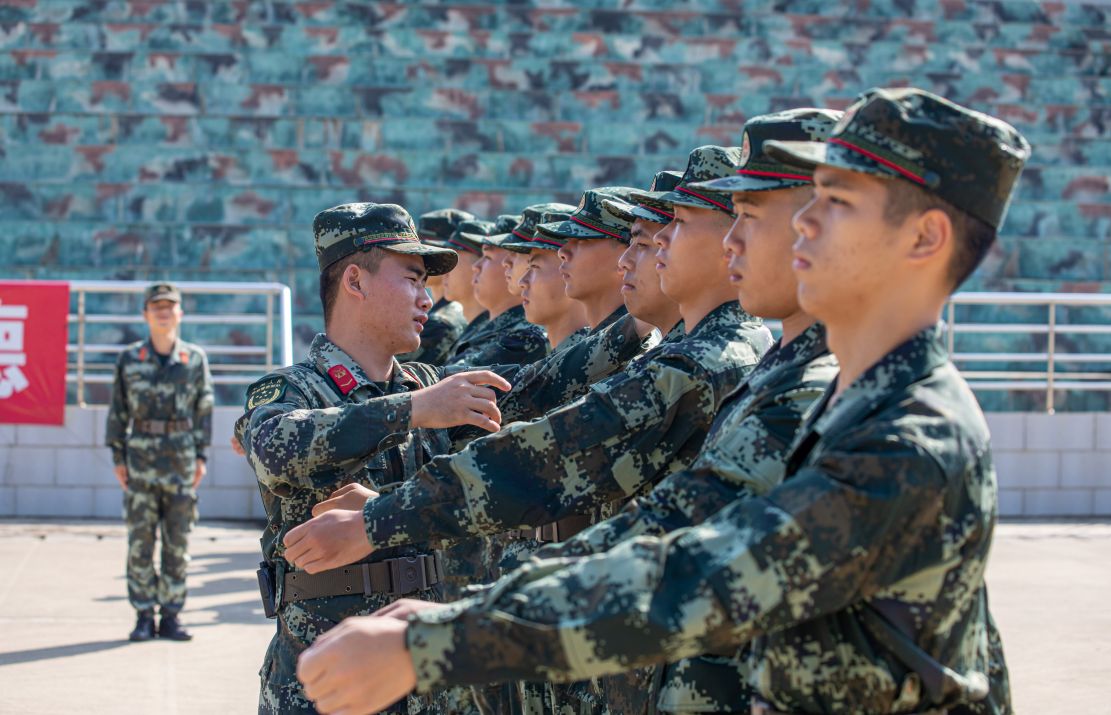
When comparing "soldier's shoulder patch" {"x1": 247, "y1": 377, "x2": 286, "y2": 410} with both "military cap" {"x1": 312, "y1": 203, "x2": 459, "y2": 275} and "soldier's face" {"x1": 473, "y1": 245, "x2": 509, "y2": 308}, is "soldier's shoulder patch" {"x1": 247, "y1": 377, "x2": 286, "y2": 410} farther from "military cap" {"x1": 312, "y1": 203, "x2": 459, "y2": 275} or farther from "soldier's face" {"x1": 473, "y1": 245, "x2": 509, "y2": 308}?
"soldier's face" {"x1": 473, "y1": 245, "x2": 509, "y2": 308}

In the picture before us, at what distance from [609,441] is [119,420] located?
617 centimetres

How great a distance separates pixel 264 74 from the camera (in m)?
14.0

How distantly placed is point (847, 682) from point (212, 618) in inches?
273

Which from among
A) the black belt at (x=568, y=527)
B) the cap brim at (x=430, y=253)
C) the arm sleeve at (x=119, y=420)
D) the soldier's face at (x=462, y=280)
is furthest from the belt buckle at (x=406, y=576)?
the arm sleeve at (x=119, y=420)

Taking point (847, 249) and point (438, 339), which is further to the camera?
point (438, 339)

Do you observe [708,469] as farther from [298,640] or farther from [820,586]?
[298,640]

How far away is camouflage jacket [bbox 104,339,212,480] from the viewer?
28.0 ft

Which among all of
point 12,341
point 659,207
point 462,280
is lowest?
point 12,341

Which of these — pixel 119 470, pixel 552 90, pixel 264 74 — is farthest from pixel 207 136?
pixel 119 470

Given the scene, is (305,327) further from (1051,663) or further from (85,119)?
(1051,663)

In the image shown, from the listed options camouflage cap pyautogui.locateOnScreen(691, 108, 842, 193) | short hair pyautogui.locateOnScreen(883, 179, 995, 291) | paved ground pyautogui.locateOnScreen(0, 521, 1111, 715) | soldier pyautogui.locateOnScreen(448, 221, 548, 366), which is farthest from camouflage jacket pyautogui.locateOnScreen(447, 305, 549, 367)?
short hair pyautogui.locateOnScreen(883, 179, 995, 291)

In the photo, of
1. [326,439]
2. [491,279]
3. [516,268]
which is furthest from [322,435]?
[491,279]

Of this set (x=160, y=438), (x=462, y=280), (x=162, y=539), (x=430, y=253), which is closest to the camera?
(x=430, y=253)

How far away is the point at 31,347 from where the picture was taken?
10.8 metres
